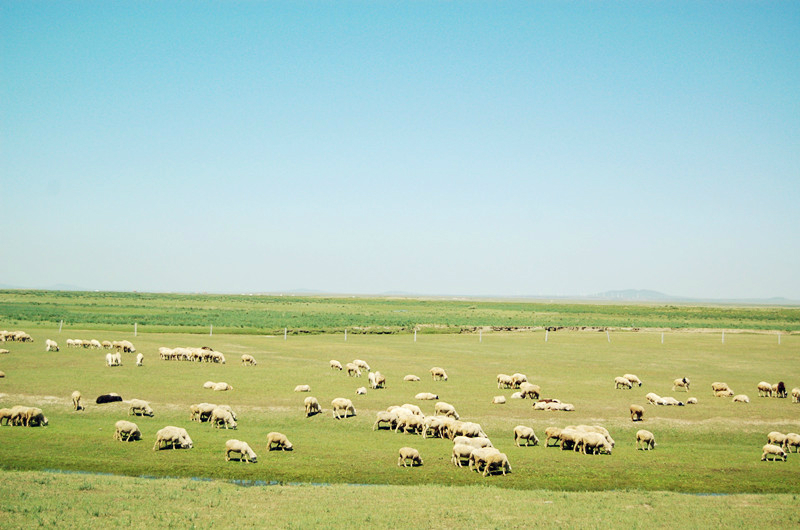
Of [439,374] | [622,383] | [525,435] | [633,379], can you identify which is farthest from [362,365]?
[525,435]

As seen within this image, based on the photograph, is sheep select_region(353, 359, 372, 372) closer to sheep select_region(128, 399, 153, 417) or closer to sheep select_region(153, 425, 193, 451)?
sheep select_region(128, 399, 153, 417)

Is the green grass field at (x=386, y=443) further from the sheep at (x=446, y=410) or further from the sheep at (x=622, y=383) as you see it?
the sheep at (x=446, y=410)

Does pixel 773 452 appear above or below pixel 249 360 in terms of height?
above

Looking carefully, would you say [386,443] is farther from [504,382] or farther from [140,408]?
[504,382]

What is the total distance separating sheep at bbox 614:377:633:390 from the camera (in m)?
33.1

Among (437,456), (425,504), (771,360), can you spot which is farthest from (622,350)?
(425,504)

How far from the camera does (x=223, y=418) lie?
73.7 ft

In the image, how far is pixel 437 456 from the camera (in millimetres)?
19406

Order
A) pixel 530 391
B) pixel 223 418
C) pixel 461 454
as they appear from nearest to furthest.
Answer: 1. pixel 461 454
2. pixel 223 418
3. pixel 530 391

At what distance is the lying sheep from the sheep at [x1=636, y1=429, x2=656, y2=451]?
40.6ft

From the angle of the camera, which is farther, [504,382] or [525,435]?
[504,382]

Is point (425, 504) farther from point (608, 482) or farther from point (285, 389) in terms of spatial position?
point (285, 389)

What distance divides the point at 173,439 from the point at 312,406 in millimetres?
7106

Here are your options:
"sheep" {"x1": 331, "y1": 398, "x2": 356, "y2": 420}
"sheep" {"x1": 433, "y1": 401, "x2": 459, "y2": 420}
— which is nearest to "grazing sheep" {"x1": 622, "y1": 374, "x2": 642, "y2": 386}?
"sheep" {"x1": 433, "y1": 401, "x2": 459, "y2": 420}
